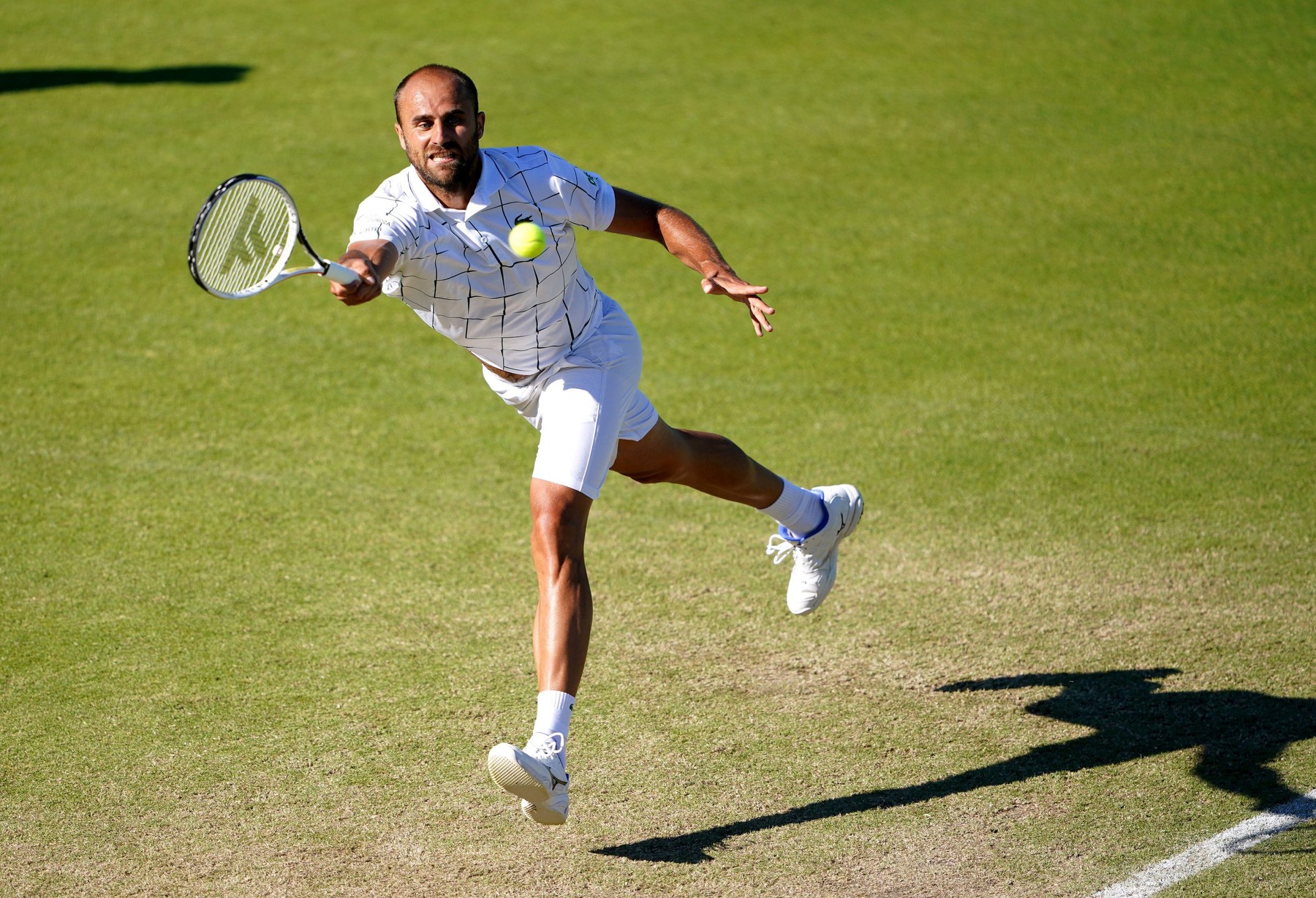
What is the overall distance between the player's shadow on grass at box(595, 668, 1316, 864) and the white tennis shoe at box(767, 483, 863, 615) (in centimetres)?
67

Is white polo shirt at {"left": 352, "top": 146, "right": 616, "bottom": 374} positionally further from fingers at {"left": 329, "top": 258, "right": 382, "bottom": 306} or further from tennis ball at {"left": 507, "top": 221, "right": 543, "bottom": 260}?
fingers at {"left": 329, "top": 258, "right": 382, "bottom": 306}

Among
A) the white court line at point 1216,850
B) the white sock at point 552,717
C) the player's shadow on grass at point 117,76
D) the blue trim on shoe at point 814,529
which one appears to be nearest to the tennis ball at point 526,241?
the white sock at point 552,717

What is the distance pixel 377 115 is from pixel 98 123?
8.09ft

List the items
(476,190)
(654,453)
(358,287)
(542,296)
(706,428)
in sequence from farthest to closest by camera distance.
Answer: (706,428) → (654,453) → (542,296) → (476,190) → (358,287)

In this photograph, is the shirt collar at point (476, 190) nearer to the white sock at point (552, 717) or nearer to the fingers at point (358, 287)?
the fingers at point (358, 287)

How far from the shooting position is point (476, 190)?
4.57 metres

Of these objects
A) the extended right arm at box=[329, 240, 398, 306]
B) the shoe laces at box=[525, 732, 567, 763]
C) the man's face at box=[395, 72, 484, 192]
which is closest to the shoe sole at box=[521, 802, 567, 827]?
the shoe laces at box=[525, 732, 567, 763]

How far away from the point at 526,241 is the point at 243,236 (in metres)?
0.91

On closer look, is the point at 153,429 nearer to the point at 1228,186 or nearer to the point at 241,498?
the point at 241,498

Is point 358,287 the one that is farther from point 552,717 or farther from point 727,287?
point 552,717

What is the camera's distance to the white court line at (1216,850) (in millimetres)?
3971

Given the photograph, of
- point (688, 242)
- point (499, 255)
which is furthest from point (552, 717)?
point (688, 242)

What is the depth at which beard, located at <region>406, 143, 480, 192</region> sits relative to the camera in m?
4.49

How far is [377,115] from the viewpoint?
487 inches
